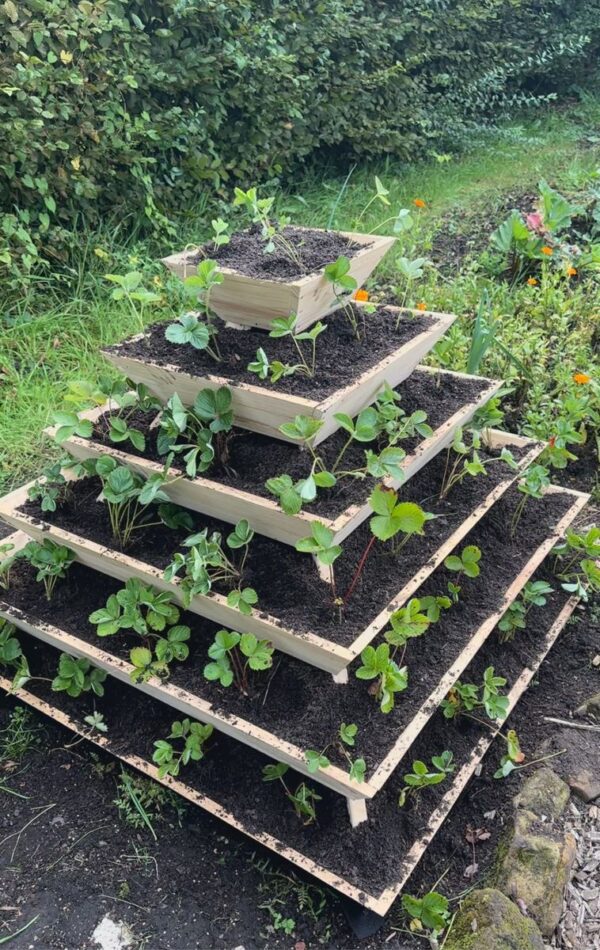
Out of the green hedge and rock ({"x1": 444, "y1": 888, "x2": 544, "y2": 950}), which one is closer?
rock ({"x1": 444, "y1": 888, "x2": 544, "y2": 950})

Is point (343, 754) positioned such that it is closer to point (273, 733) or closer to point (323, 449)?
point (273, 733)

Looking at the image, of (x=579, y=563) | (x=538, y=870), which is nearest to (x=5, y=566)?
(x=538, y=870)

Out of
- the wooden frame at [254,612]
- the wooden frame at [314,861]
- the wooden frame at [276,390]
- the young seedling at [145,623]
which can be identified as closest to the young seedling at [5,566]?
the wooden frame at [254,612]

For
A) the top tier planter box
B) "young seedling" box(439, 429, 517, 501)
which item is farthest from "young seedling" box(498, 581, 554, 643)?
the top tier planter box

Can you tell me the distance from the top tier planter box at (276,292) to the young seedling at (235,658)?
0.89 meters

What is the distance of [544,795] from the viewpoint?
6.66 ft

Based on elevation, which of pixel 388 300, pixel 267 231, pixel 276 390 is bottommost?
pixel 388 300

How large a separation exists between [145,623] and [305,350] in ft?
3.02

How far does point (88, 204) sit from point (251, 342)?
2.82m

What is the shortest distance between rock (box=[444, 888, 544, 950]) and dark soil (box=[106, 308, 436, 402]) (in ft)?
4.38

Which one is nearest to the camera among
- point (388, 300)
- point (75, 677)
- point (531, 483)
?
point (75, 677)

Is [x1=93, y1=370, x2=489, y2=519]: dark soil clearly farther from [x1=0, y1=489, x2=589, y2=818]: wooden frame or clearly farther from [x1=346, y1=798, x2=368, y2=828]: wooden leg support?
[x1=346, y1=798, x2=368, y2=828]: wooden leg support

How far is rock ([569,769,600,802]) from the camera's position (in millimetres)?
2088

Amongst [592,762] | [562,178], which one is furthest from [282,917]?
[562,178]
